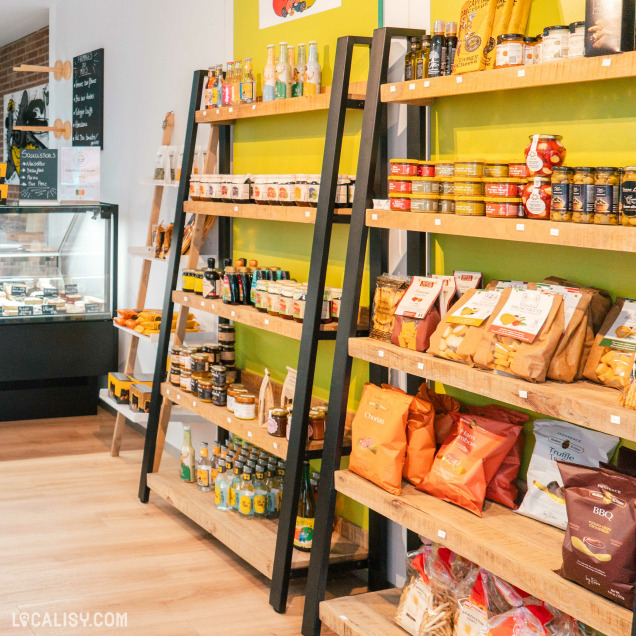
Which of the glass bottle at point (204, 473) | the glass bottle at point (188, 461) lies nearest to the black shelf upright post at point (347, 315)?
the glass bottle at point (204, 473)

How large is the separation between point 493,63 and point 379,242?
1.00 metres

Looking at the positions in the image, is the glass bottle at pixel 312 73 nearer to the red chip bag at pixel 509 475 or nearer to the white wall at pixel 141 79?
the white wall at pixel 141 79

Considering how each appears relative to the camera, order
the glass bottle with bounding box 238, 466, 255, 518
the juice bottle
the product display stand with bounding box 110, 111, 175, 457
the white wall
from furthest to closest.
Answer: the product display stand with bounding box 110, 111, 175, 457, the white wall, the glass bottle with bounding box 238, 466, 255, 518, the juice bottle

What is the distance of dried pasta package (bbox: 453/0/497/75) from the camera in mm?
2633

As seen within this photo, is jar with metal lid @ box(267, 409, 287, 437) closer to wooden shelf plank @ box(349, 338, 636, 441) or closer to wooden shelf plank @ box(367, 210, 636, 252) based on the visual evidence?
wooden shelf plank @ box(349, 338, 636, 441)

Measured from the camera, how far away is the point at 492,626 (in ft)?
8.52

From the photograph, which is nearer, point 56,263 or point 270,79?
point 270,79

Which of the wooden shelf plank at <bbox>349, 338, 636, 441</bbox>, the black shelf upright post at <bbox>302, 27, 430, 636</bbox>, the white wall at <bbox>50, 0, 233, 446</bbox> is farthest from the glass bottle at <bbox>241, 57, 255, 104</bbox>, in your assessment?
the wooden shelf plank at <bbox>349, 338, 636, 441</bbox>

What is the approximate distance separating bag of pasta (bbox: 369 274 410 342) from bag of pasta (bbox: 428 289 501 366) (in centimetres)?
28

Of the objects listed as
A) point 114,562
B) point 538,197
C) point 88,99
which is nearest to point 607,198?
point 538,197

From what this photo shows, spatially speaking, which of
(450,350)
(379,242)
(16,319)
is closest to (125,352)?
(16,319)

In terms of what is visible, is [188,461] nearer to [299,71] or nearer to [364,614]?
[364,614]

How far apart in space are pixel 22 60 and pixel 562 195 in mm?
8795

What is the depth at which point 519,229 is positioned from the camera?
2.43 meters
